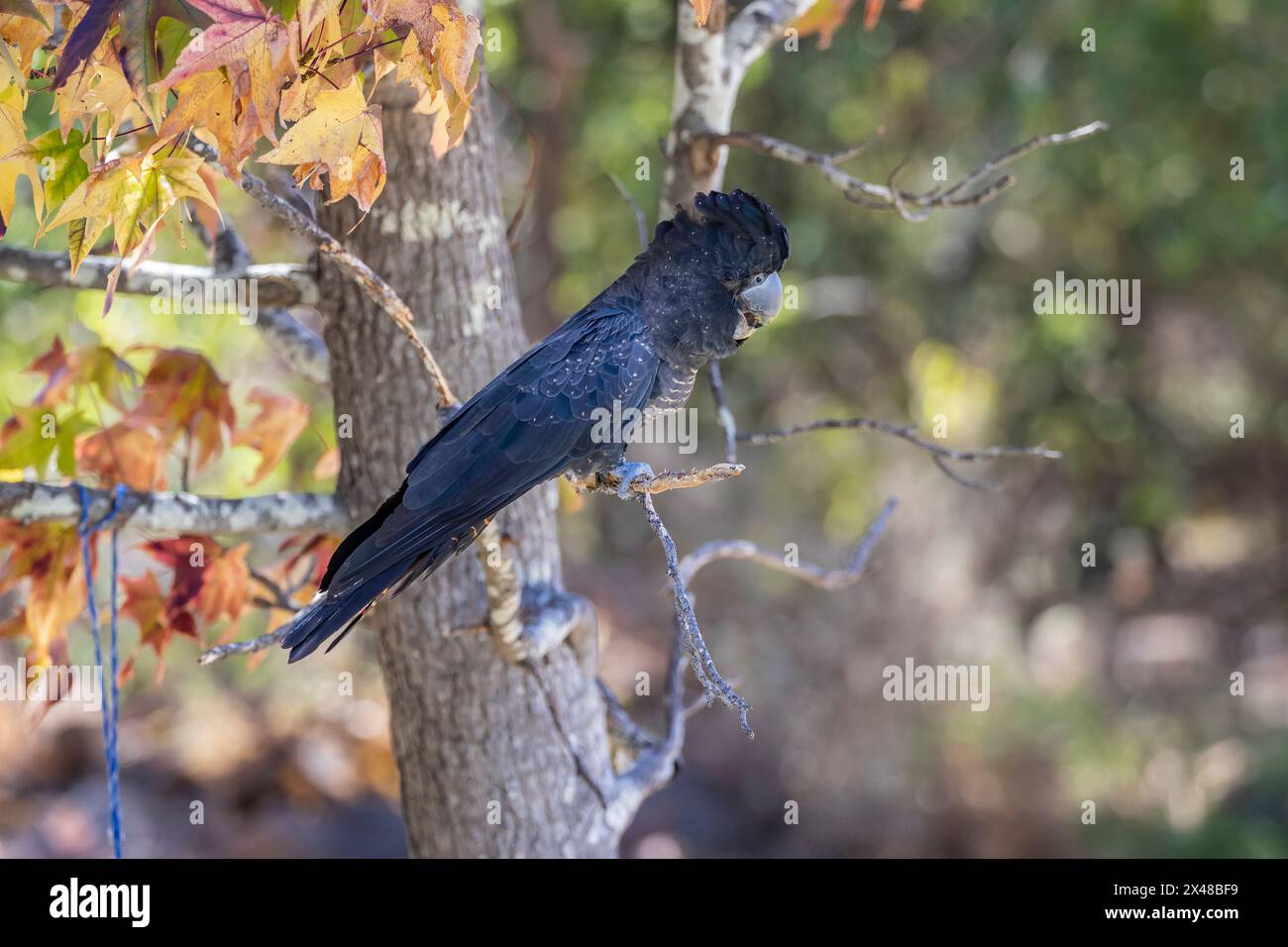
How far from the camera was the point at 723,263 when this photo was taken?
2.18 meters

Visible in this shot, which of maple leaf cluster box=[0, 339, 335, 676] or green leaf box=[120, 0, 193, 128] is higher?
green leaf box=[120, 0, 193, 128]

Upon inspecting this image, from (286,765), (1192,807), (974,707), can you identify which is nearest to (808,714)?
(974,707)

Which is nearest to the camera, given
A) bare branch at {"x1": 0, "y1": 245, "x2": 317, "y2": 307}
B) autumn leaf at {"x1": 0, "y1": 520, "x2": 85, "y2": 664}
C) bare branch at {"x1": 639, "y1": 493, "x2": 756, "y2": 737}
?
bare branch at {"x1": 639, "y1": 493, "x2": 756, "y2": 737}

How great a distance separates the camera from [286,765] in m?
5.91

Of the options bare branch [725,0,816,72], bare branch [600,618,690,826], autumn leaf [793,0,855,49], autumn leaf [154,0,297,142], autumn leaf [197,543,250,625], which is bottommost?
bare branch [600,618,690,826]

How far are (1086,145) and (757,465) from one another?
2.74 metres

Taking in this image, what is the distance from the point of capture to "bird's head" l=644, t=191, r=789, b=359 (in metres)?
2.10

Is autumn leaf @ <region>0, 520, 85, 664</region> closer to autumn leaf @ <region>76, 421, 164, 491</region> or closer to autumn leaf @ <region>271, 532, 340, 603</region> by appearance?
autumn leaf @ <region>76, 421, 164, 491</region>

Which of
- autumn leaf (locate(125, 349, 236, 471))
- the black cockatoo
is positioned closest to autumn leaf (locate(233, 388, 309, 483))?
autumn leaf (locate(125, 349, 236, 471))

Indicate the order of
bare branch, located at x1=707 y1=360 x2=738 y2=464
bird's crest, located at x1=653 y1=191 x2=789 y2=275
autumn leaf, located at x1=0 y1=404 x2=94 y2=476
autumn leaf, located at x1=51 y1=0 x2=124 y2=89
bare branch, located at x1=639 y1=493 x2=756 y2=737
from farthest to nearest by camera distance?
bare branch, located at x1=707 y1=360 x2=738 y2=464 < autumn leaf, located at x1=0 y1=404 x2=94 y2=476 < bird's crest, located at x1=653 y1=191 x2=789 y2=275 < bare branch, located at x1=639 y1=493 x2=756 y2=737 < autumn leaf, located at x1=51 y1=0 x2=124 y2=89

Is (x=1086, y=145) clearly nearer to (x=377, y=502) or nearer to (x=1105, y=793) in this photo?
(x=1105, y=793)

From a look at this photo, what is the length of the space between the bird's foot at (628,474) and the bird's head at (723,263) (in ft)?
0.97
